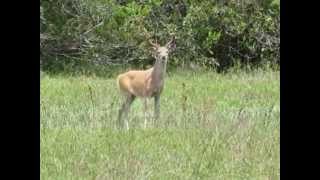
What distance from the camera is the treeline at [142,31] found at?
47.5 ft

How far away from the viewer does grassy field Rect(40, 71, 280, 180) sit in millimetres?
4876

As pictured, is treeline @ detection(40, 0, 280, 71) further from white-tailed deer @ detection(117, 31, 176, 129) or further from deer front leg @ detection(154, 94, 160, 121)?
deer front leg @ detection(154, 94, 160, 121)

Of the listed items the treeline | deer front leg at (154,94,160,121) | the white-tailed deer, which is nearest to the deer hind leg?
the white-tailed deer

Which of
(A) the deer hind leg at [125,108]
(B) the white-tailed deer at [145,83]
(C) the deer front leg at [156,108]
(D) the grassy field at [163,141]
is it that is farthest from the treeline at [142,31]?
(C) the deer front leg at [156,108]

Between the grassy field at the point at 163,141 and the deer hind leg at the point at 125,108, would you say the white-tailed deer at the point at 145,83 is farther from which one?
the grassy field at the point at 163,141

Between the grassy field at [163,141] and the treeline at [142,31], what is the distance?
574 centimetres

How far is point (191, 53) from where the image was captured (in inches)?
578

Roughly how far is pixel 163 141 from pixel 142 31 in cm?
895

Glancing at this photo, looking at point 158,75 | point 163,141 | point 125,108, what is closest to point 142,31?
point 158,75

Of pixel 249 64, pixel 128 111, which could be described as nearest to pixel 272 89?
pixel 128 111

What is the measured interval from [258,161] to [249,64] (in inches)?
360

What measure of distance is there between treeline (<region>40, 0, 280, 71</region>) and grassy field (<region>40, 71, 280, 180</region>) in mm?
5739
